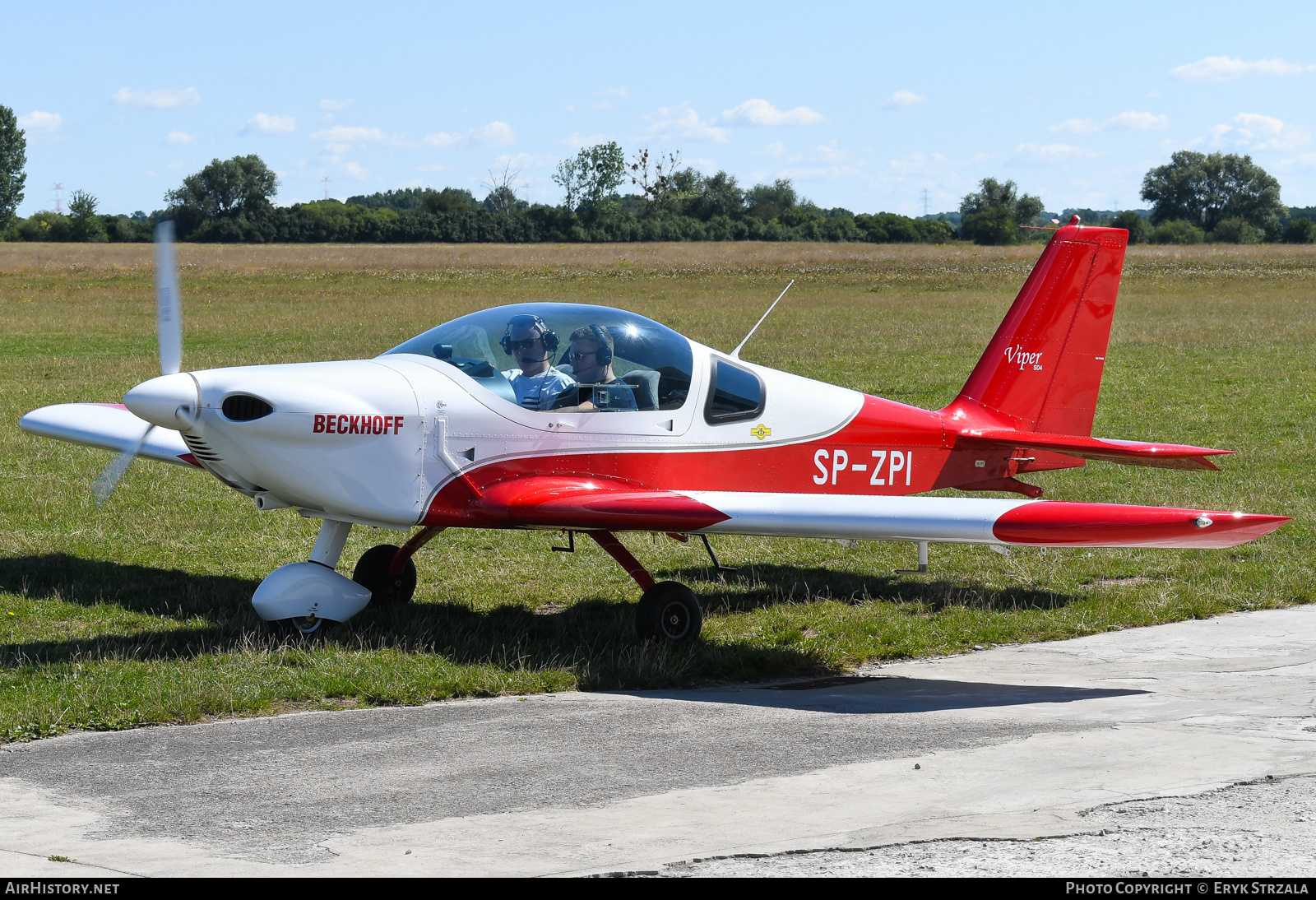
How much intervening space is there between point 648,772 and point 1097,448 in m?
5.19

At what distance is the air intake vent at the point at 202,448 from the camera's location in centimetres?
757

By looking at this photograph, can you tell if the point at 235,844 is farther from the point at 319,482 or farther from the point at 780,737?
the point at 319,482

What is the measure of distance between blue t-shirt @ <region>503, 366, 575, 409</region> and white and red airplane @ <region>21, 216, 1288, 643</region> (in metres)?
0.01

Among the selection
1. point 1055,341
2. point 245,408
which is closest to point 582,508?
point 245,408

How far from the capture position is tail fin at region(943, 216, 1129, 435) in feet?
33.3

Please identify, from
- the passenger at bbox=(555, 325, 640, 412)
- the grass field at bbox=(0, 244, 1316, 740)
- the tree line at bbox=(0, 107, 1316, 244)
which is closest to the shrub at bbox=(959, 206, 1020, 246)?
the tree line at bbox=(0, 107, 1316, 244)

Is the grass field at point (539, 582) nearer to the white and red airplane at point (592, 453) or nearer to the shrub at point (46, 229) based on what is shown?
the white and red airplane at point (592, 453)

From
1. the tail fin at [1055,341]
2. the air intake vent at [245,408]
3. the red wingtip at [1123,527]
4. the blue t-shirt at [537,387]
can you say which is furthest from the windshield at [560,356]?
the tail fin at [1055,341]

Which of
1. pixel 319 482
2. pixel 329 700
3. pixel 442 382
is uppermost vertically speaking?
pixel 442 382

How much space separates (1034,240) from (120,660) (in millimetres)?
77792

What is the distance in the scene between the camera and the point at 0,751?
5.92 metres

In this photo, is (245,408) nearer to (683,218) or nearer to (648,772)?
(648,772)

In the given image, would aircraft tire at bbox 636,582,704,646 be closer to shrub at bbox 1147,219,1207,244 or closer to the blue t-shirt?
the blue t-shirt
